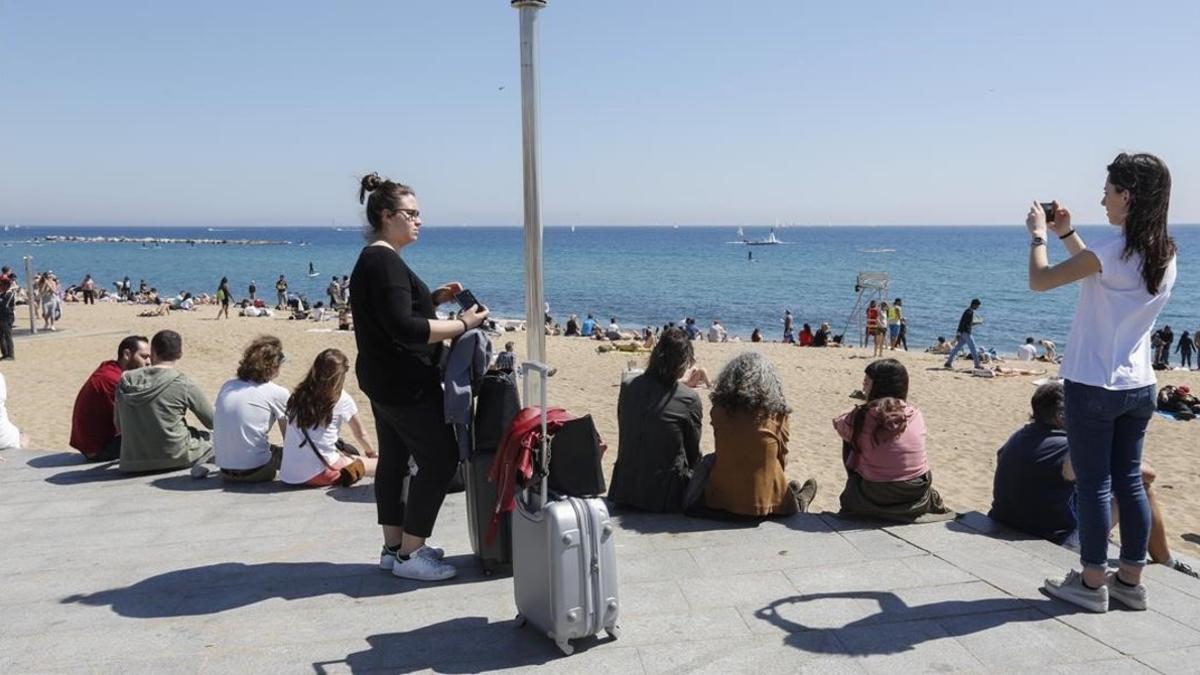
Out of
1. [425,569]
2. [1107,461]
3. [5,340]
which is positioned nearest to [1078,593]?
[1107,461]

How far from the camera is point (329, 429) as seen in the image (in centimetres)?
535

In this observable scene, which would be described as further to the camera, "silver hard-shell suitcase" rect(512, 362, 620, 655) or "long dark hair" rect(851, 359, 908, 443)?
"long dark hair" rect(851, 359, 908, 443)

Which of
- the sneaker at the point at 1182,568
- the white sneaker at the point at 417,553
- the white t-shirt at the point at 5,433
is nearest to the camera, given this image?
the white sneaker at the point at 417,553

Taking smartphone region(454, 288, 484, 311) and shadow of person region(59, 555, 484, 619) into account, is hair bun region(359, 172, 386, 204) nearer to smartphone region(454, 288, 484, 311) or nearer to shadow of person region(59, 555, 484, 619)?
smartphone region(454, 288, 484, 311)

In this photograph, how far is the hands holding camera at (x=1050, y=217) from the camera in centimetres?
333

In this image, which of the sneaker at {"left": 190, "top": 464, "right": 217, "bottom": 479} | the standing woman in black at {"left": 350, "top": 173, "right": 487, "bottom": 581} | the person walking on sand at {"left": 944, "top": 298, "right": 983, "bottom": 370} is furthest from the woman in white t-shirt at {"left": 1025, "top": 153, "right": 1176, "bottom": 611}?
the person walking on sand at {"left": 944, "top": 298, "right": 983, "bottom": 370}

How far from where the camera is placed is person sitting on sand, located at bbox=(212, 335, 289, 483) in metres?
5.37

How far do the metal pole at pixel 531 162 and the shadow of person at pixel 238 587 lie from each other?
1137 millimetres

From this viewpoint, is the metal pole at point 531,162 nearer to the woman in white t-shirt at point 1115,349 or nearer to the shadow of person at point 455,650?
the shadow of person at point 455,650

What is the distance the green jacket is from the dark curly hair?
1.37 ft

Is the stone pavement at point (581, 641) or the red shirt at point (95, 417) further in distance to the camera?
the red shirt at point (95, 417)

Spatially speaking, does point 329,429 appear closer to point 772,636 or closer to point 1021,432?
point 772,636

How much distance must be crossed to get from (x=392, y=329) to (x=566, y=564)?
1098mm

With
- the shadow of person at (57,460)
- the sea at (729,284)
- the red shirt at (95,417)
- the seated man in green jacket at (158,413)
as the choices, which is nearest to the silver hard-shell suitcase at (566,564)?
the seated man in green jacket at (158,413)
